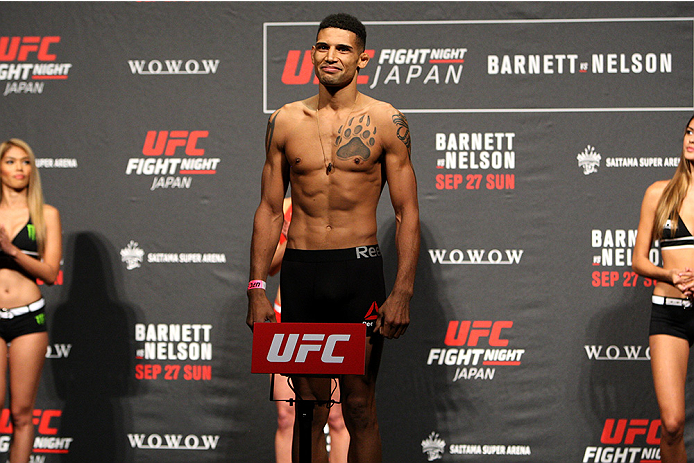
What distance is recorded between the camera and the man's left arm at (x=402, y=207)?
2.43 metres

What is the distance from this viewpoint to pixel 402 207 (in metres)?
2.55

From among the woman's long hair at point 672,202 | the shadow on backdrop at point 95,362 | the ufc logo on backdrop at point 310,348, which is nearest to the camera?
the ufc logo on backdrop at point 310,348

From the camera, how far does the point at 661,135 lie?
13.3 feet

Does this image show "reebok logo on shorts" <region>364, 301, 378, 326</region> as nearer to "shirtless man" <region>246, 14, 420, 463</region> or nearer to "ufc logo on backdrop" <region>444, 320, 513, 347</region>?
"shirtless man" <region>246, 14, 420, 463</region>

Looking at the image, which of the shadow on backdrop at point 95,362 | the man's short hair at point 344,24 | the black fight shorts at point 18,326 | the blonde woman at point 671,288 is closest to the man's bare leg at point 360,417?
the man's short hair at point 344,24

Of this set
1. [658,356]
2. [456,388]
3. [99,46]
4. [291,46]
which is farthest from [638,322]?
[99,46]

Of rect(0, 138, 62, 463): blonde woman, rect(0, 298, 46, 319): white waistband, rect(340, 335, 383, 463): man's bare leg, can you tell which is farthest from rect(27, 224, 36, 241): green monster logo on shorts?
rect(340, 335, 383, 463): man's bare leg

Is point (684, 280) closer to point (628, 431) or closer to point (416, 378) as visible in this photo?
point (628, 431)

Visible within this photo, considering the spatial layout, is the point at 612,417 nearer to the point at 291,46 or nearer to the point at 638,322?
the point at 638,322

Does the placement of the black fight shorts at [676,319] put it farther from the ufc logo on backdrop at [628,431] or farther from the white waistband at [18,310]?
the white waistband at [18,310]

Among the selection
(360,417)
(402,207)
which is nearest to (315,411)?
(360,417)

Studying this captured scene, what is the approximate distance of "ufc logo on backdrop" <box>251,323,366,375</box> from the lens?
2094 millimetres

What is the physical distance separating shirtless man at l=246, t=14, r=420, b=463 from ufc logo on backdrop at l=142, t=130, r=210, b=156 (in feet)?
5.77

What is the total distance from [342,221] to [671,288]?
1.73 metres
